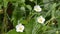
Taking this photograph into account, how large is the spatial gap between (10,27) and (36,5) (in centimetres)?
30

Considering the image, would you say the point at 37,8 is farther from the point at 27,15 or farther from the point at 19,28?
the point at 19,28

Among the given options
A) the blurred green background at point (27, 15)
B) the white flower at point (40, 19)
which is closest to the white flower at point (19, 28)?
the blurred green background at point (27, 15)

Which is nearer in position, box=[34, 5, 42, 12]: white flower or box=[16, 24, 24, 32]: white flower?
box=[16, 24, 24, 32]: white flower

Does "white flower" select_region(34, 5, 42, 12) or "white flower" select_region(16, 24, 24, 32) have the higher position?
"white flower" select_region(34, 5, 42, 12)

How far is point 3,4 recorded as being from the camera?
1.64 meters

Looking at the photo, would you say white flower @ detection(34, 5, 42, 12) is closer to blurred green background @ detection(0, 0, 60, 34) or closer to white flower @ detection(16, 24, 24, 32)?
blurred green background @ detection(0, 0, 60, 34)

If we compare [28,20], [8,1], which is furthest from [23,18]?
[8,1]

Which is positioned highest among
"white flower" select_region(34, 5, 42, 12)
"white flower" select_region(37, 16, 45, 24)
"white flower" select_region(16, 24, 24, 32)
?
"white flower" select_region(34, 5, 42, 12)

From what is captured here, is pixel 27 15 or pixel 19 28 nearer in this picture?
pixel 19 28

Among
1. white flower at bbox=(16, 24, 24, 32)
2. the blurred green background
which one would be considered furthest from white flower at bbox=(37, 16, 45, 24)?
white flower at bbox=(16, 24, 24, 32)

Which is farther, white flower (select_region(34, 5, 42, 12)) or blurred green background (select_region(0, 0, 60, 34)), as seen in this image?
white flower (select_region(34, 5, 42, 12))

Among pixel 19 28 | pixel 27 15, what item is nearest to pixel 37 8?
pixel 27 15

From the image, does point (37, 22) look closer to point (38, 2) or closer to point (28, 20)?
point (28, 20)

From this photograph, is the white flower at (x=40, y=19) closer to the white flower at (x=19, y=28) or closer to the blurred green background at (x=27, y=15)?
the blurred green background at (x=27, y=15)
